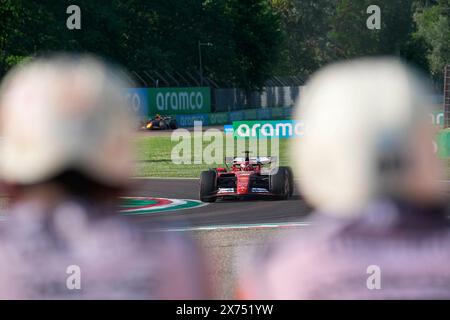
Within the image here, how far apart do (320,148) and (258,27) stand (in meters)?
110

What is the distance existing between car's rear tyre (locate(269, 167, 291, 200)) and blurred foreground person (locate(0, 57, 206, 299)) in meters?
17.9

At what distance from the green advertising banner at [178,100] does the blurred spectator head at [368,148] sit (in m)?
82.1

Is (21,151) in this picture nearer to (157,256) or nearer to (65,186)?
(65,186)

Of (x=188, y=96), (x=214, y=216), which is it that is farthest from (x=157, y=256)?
(x=188, y=96)

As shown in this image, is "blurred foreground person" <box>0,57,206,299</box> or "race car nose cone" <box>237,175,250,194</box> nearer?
"blurred foreground person" <box>0,57,206,299</box>

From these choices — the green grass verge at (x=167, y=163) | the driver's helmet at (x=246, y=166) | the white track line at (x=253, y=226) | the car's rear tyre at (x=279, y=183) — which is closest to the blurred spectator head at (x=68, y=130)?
the white track line at (x=253, y=226)

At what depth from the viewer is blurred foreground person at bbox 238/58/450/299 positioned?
2.35 m

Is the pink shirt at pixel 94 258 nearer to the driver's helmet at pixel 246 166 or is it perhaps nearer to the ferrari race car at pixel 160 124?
the driver's helmet at pixel 246 166

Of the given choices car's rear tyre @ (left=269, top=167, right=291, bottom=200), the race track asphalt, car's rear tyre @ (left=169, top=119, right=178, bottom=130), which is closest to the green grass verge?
the race track asphalt

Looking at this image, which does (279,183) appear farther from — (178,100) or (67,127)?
(178,100)

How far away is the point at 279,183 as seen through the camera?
20.4 metres

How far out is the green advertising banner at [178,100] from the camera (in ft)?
284

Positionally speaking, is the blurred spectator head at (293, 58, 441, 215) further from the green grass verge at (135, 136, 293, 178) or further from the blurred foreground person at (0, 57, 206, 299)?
the green grass verge at (135, 136, 293, 178)

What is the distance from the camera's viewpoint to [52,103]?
238 centimetres
